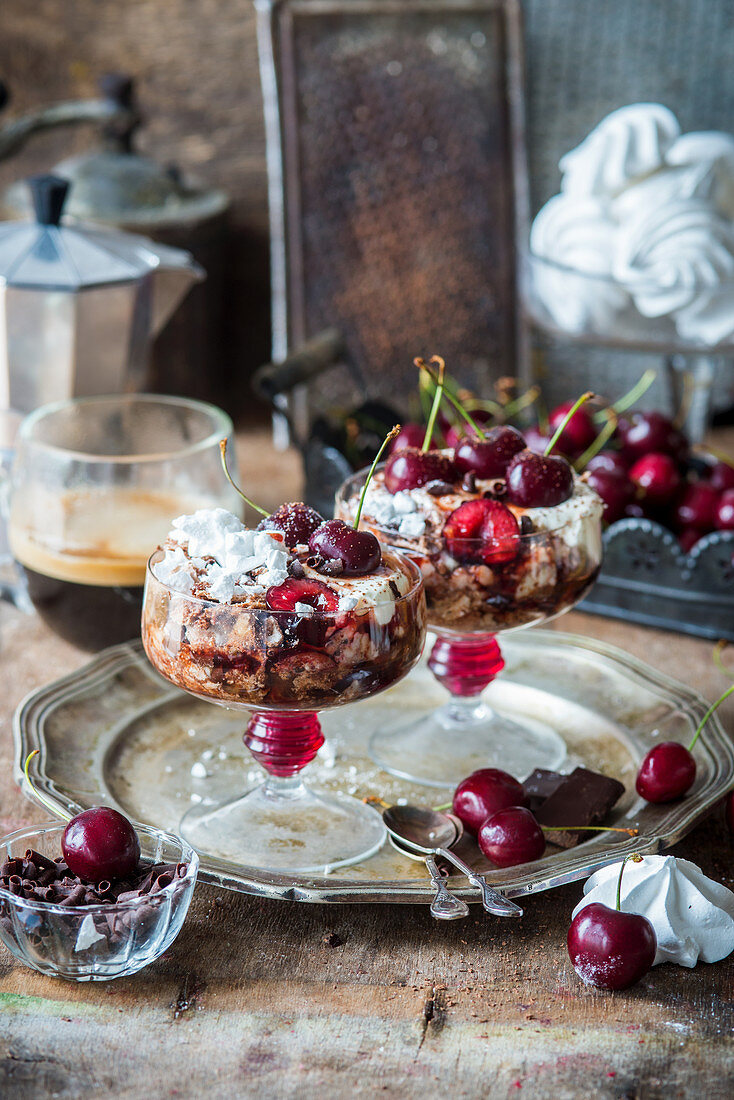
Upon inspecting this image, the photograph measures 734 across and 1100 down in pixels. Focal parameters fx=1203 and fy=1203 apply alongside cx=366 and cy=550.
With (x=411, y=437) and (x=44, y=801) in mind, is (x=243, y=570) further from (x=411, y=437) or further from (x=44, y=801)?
(x=411, y=437)

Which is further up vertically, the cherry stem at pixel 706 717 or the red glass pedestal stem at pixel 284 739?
the red glass pedestal stem at pixel 284 739

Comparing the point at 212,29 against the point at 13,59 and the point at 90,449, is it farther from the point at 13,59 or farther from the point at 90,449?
the point at 90,449

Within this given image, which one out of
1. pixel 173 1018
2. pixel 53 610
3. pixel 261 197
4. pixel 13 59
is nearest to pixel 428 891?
pixel 173 1018

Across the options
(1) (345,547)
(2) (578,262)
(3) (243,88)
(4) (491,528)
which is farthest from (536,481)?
(3) (243,88)

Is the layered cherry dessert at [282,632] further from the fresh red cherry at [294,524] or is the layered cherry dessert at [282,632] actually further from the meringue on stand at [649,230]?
the meringue on stand at [649,230]

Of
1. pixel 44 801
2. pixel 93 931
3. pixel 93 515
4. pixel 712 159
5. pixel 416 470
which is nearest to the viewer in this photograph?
pixel 93 931

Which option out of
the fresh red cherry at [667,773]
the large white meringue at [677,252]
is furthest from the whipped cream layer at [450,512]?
the large white meringue at [677,252]
